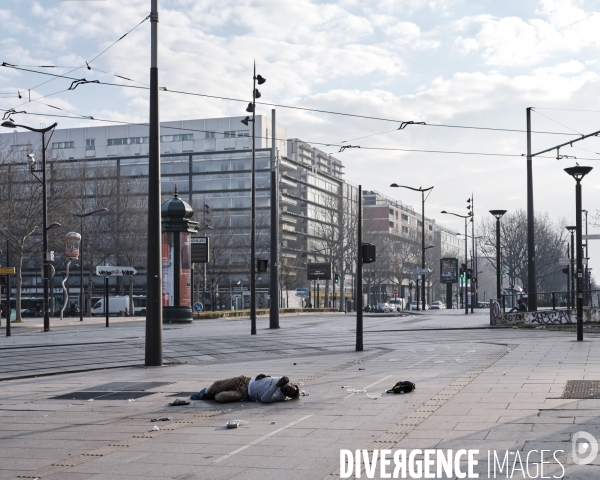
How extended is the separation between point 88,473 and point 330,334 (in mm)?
22356

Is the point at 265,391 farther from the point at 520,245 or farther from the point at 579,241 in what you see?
the point at 520,245

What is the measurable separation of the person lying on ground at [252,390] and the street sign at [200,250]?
33086 millimetres

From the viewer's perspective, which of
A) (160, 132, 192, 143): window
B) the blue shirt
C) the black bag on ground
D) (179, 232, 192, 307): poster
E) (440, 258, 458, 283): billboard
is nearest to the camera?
the blue shirt

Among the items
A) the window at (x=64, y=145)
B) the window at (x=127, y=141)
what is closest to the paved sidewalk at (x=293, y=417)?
the window at (x=127, y=141)

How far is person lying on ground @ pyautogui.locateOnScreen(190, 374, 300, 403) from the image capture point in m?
11.2

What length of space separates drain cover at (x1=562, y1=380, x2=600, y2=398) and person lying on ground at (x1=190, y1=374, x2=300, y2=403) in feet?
11.8

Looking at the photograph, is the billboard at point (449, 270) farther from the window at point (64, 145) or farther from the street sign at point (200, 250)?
the window at point (64, 145)

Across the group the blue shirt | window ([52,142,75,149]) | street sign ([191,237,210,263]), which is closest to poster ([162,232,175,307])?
street sign ([191,237,210,263])

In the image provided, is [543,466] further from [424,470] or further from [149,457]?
[149,457]

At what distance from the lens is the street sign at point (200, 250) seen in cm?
4478

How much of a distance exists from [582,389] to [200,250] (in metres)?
34.9

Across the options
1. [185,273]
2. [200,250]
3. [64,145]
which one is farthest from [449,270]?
[64,145]

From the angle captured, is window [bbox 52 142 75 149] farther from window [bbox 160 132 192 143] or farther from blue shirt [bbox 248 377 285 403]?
blue shirt [bbox 248 377 285 403]

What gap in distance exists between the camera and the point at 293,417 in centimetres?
984
